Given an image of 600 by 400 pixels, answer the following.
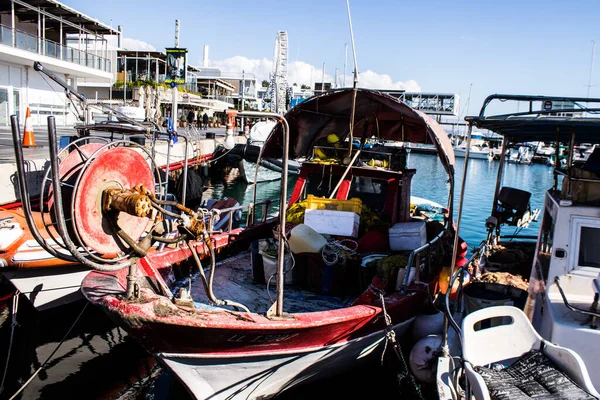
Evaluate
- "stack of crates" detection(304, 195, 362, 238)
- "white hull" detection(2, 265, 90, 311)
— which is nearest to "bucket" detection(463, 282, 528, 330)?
"stack of crates" detection(304, 195, 362, 238)

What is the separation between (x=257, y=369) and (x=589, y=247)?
3.86 meters

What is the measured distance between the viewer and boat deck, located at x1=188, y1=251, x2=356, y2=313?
21.5 feet

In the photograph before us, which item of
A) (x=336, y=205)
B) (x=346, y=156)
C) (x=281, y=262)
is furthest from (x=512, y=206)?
(x=281, y=262)

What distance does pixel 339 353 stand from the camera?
237 inches

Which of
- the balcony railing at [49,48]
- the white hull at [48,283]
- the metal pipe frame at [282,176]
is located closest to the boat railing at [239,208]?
the white hull at [48,283]

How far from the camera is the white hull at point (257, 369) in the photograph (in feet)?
17.0

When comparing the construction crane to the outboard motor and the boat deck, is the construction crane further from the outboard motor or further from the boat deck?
the boat deck

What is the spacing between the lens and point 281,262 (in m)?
4.82

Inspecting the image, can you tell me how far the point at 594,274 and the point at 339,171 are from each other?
4.86m

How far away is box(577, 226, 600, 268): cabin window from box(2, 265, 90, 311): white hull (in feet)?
23.1

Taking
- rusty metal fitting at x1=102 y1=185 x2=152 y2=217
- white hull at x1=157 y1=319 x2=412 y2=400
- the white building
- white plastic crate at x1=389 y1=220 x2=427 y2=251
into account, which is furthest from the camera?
the white building

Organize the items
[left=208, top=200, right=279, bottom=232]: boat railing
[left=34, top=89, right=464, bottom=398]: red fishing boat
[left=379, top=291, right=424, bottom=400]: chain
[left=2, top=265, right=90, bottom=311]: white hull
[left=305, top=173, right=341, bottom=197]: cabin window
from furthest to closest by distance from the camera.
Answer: [left=305, top=173, right=341, bottom=197]: cabin window < [left=208, top=200, right=279, bottom=232]: boat railing < [left=2, top=265, right=90, bottom=311]: white hull < [left=379, top=291, right=424, bottom=400]: chain < [left=34, top=89, right=464, bottom=398]: red fishing boat

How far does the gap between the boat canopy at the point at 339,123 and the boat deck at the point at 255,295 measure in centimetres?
314

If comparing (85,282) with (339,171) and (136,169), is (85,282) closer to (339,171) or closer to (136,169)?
(136,169)
